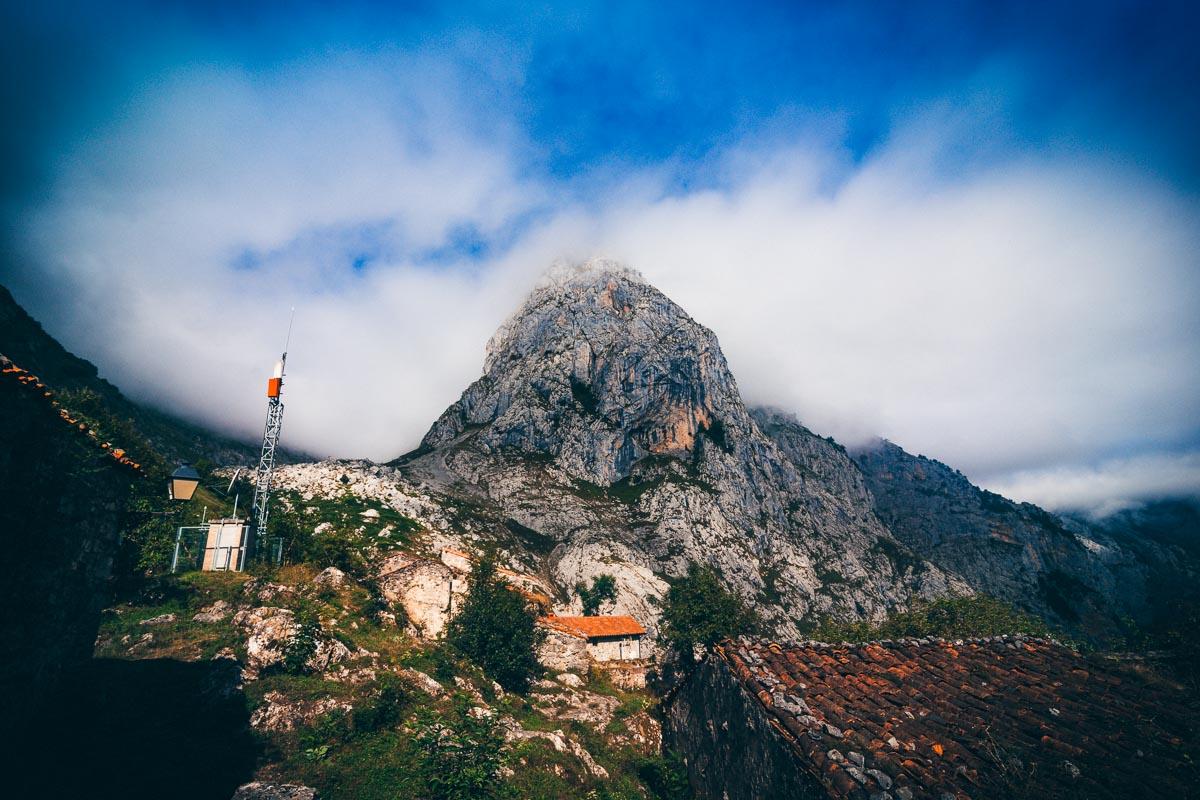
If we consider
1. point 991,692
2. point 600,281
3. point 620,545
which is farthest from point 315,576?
point 600,281

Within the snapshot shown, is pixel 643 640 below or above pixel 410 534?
below

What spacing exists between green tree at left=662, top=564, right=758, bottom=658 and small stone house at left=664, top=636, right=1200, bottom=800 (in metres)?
26.0

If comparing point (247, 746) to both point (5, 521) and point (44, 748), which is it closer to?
point (44, 748)

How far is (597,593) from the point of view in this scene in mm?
78000

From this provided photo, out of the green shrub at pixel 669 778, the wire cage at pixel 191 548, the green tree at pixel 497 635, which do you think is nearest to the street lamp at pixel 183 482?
the wire cage at pixel 191 548

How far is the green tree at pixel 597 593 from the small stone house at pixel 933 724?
2698 inches

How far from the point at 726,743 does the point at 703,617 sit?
29332mm

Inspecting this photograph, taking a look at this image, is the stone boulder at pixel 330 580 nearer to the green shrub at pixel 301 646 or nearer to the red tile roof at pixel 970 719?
the green shrub at pixel 301 646

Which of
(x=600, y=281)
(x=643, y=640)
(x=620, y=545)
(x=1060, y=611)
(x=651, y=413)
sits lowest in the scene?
(x=1060, y=611)

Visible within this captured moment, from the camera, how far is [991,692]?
9.24 meters

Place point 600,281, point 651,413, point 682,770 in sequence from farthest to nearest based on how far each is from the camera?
point 600,281, point 651,413, point 682,770

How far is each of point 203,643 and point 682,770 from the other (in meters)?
17.2

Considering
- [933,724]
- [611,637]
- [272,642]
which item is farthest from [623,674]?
[933,724]

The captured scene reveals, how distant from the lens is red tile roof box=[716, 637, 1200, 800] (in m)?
6.76
